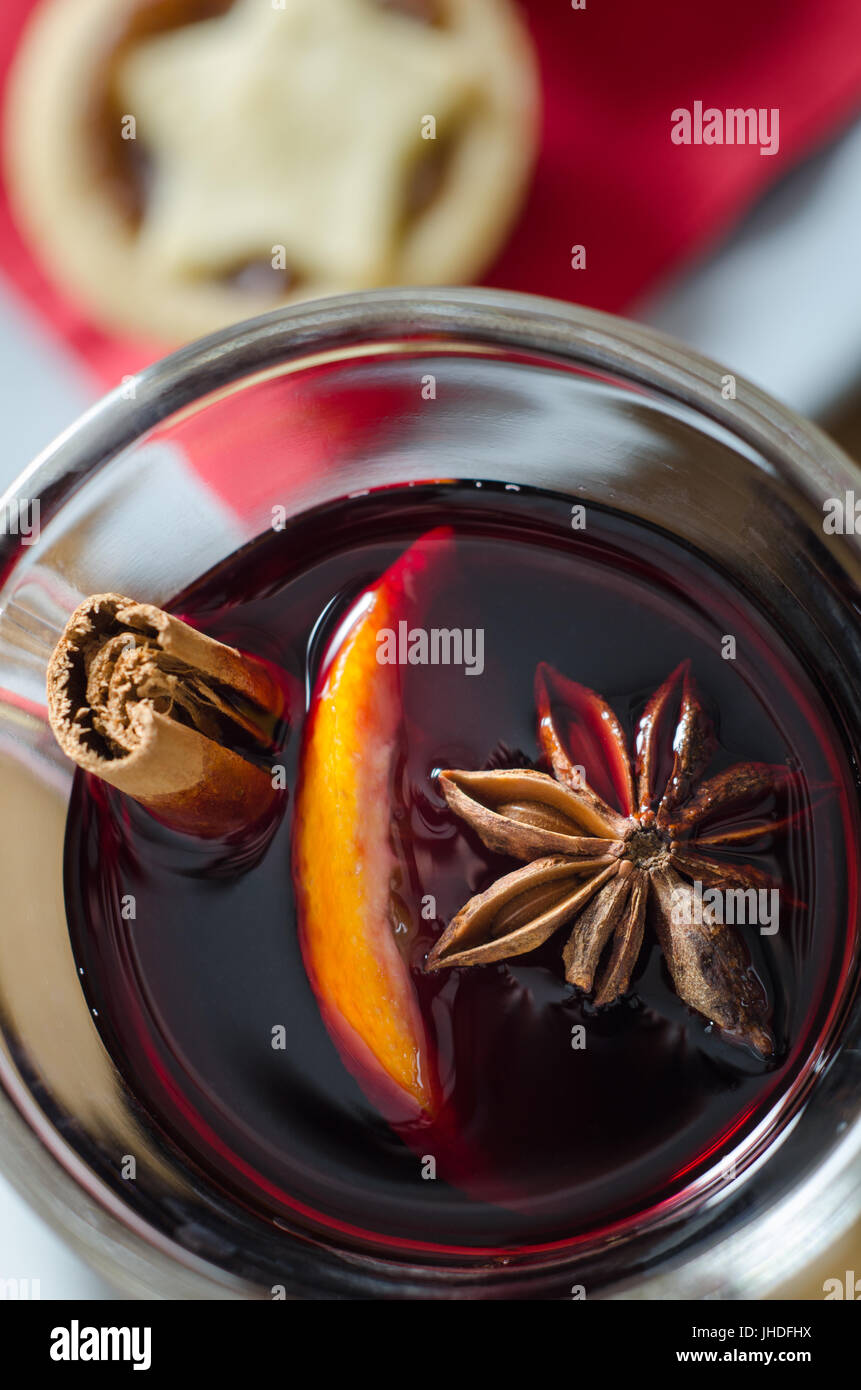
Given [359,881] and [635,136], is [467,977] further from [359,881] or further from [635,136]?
[635,136]

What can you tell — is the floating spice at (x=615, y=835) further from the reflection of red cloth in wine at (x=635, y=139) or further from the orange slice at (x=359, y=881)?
the reflection of red cloth in wine at (x=635, y=139)

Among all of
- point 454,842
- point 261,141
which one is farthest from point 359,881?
point 261,141

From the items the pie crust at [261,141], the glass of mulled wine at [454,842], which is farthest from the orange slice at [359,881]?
the pie crust at [261,141]

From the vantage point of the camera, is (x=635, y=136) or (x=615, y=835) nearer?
(x=615, y=835)

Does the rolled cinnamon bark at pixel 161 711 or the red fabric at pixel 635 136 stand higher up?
the red fabric at pixel 635 136

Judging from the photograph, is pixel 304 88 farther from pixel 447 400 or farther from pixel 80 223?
pixel 447 400

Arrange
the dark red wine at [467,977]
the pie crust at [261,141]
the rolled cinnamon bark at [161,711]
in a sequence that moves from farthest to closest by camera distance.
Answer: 1. the pie crust at [261,141]
2. the dark red wine at [467,977]
3. the rolled cinnamon bark at [161,711]

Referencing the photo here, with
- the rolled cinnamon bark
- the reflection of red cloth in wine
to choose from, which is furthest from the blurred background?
the rolled cinnamon bark

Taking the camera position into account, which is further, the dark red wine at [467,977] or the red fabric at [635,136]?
the red fabric at [635,136]

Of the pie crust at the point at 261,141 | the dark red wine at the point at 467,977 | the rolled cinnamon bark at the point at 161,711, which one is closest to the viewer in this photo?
the rolled cinnamon bark at the point at 161,711
